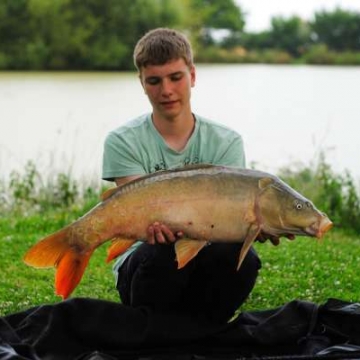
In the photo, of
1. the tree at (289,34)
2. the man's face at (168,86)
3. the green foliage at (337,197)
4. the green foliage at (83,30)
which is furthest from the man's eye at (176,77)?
the tree at (289,34)

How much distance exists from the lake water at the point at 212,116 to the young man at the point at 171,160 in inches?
147

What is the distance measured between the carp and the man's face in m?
0.38

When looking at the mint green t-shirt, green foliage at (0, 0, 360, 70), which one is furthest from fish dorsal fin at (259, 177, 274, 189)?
green foliage at (0, 0, 360, 70)

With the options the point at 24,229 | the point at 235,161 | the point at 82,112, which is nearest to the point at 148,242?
the point at 235,161

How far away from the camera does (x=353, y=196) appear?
502cm

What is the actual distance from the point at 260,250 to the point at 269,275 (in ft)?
1.59

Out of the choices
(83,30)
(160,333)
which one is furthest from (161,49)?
(83,30)

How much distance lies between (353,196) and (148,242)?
3223 mm

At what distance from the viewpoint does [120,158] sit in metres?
2.33

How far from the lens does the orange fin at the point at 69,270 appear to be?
197 centimetres

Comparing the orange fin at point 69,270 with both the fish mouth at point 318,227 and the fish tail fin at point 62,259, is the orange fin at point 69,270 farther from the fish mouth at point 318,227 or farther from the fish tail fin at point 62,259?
the fish mouth at point 318,227

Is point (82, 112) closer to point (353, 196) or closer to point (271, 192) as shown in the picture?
point (353, 196)

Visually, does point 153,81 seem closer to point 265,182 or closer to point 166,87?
point 166,87

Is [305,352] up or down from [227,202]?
down
